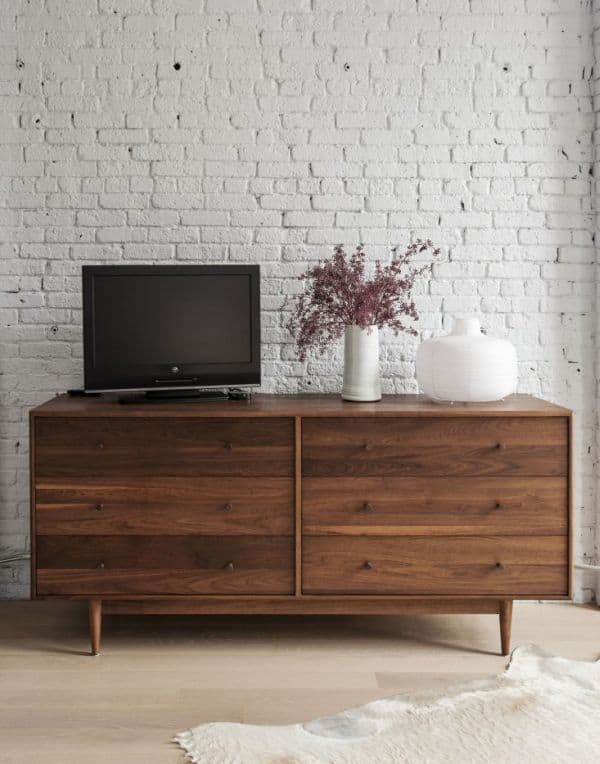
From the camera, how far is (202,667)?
2.49 meters

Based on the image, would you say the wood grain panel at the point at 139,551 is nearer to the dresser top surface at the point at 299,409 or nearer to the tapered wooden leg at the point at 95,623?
the tapered wooden leg at the point at 95,623

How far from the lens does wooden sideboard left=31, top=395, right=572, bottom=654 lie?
99.2 inches

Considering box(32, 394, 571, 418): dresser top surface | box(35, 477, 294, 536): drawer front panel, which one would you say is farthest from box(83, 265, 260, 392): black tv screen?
box(35, 477, 294, 536): drawer front panel

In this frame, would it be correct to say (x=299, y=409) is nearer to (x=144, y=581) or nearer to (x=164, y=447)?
(x=164, y=447)

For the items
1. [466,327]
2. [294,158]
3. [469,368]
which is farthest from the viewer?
[294,158]

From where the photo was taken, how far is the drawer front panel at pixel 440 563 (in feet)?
8.32

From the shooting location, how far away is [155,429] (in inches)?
99.3

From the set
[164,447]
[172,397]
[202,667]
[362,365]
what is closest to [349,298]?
[362,365]

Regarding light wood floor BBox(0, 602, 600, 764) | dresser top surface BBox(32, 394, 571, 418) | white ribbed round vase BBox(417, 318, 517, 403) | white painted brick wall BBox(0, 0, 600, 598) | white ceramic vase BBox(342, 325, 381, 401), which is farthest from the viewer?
white painted brick wall BBox(0, 0, 600, 598)

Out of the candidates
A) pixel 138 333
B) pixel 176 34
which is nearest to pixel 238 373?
pixel 138 333

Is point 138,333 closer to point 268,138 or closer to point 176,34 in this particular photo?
point 268,138

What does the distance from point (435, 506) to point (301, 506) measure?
43cm

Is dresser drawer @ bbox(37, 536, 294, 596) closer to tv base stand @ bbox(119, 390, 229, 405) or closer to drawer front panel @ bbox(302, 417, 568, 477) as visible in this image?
drawer front panel @ bbox(302, 417, 568, 477)

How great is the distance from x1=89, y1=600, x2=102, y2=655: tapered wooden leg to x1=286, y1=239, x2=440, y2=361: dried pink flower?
111cm
